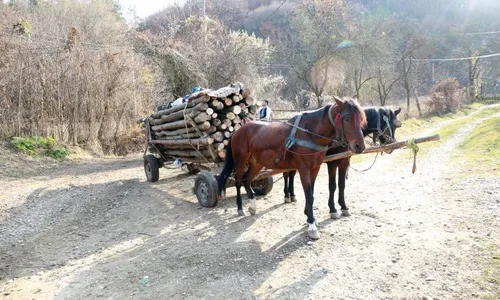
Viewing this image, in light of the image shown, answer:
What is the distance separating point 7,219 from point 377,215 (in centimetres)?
662

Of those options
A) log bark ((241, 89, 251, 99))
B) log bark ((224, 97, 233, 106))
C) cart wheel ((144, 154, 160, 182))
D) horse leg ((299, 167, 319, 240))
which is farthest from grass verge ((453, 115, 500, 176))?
cart wheel ((144, 154, 160, 182))

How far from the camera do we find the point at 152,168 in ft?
29.7

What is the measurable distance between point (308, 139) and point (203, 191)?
2.62 meters

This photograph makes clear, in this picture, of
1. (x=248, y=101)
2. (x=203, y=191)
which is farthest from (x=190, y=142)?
(x=248, y=101)

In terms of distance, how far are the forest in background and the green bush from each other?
1.63 ft

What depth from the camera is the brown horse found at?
4.56m

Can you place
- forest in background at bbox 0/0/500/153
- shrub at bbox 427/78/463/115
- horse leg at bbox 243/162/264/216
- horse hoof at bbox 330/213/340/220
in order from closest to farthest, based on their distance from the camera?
1. horse hoof at bbox 330/213/340/220
2. horse leg at bbox 243/162/264/216
3. forest in background at bbox 0/0/500/153
4. shrub at bbox 427/78/463/115

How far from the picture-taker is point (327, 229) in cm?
519

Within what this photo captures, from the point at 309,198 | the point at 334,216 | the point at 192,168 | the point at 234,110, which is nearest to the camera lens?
the point at 309,198

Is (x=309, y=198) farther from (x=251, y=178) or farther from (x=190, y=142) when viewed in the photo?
(x=190, y=142)

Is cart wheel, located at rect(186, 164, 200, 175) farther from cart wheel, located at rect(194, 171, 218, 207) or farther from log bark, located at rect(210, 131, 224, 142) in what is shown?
log bark, located at rect(210, 131, 224, 142)

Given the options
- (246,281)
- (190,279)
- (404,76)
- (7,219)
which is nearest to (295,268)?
(246,281)

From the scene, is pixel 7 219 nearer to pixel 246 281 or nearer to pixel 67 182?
pixel 67 182

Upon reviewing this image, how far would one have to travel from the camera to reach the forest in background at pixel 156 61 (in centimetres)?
1305
